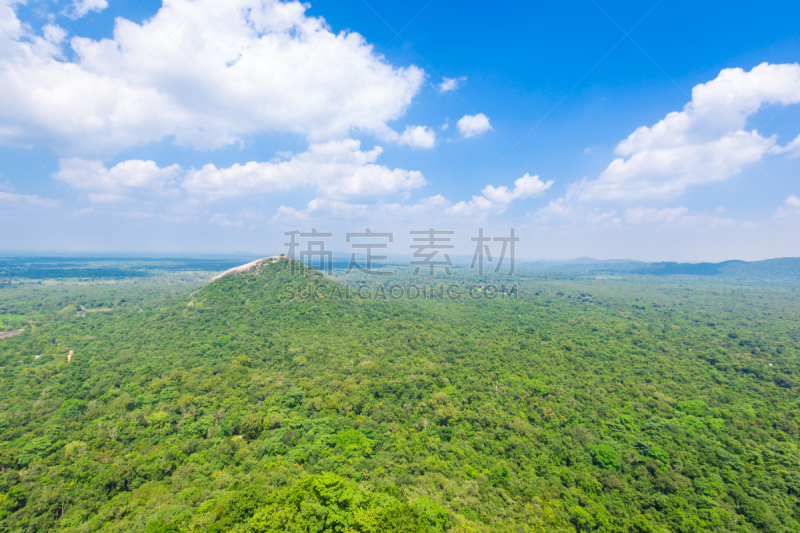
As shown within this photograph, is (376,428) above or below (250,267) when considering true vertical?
below

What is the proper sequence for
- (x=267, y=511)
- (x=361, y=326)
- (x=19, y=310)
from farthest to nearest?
(x=19, y=310) → (x=361, y=326) → (x=267, y=511)

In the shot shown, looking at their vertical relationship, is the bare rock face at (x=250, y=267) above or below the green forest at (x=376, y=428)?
above

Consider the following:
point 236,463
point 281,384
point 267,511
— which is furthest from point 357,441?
point 281,384

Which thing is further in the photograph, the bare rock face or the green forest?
the bare rock face

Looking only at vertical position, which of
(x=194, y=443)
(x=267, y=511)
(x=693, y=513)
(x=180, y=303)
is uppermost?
(x=180, y=303)

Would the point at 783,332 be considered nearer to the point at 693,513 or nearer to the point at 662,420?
the point at 662,420

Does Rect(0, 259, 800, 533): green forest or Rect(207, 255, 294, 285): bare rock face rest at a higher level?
Rect(207, 255, 294, 285): bare rock face

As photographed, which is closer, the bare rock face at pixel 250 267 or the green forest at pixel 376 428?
the green forest at pixel 376 428

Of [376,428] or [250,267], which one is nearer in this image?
[376,428]
